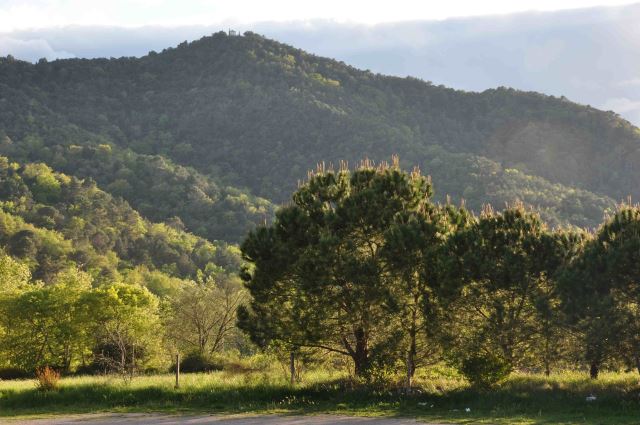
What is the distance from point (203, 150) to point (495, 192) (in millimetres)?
77471

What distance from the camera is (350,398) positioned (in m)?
23.6

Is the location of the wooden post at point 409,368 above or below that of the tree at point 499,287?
below

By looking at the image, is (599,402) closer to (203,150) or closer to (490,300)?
(490,300)

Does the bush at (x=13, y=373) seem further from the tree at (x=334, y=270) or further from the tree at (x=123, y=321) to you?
the tree at (x=334, y=270)

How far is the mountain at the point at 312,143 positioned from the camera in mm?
127750

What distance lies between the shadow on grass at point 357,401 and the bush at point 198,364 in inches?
620

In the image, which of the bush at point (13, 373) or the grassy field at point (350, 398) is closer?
the grassy field at point (350, 398)

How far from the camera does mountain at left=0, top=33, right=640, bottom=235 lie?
5030 inches

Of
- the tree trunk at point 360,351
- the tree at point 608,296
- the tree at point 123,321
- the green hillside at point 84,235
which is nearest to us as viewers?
the tree at point 608,296

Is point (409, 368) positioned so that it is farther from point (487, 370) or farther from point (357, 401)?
point (487, 370)

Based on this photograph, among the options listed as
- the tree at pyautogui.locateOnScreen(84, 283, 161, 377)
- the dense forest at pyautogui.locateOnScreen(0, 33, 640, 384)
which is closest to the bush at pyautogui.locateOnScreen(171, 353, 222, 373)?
the dense forest at pyautogui.locateOnScreen(0, 33, 640, 384)

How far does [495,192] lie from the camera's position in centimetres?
11569

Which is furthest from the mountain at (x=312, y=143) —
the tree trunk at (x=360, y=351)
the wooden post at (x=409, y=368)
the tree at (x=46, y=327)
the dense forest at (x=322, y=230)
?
the wooden post at (x=409, y=368)

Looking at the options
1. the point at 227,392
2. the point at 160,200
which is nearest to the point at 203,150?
the point at 160,200
